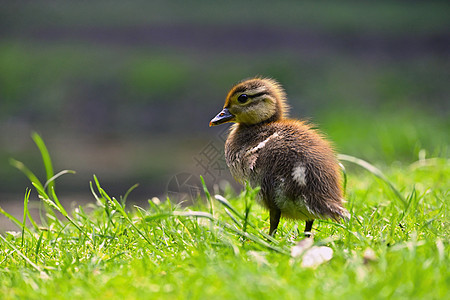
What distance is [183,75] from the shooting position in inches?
588

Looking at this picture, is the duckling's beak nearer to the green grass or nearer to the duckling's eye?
the duckling's eye

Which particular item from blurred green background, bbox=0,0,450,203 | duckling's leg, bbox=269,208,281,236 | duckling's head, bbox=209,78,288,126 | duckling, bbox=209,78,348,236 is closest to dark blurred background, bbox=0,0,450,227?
blurred green background, bbox=0,0,450,203

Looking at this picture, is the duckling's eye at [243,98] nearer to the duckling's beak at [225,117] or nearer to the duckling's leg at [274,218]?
the duckling's beak at [225,117]

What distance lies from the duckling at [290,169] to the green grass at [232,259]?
17 cm

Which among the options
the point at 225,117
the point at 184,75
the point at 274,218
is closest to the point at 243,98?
the point at 225,117

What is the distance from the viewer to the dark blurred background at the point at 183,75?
10.3 metres

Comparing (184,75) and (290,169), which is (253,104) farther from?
(184,75)

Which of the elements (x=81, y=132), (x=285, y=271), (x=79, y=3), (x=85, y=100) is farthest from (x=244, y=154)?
(x=79, y=3)

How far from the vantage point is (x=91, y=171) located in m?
10.0

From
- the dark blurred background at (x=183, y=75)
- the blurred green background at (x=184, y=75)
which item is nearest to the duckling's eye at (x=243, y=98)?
the dark blurred background at (x=183, y=75)

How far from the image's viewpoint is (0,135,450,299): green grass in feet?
7.95

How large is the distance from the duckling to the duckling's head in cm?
9

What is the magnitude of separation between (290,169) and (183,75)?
11859 mm

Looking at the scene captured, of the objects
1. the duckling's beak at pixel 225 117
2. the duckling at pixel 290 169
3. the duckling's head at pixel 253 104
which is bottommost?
the duckling at pixel 290 169
